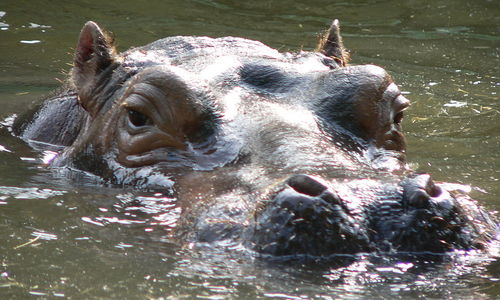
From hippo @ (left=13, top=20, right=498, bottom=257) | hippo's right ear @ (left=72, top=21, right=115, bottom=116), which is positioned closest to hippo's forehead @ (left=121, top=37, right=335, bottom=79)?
hippo @ (left=13, top=20, right=498, bottom=257)

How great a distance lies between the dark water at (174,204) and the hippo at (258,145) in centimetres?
11

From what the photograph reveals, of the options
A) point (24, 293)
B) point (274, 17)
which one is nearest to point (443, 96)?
point (274, 17)

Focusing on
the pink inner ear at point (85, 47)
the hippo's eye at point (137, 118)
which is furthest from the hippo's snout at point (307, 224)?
the pink inner ear at point (85, 47)

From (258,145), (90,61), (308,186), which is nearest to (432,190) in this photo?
(308,186)

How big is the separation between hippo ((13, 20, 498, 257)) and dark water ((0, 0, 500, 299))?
0.11 m

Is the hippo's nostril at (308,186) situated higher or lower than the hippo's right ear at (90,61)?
lower

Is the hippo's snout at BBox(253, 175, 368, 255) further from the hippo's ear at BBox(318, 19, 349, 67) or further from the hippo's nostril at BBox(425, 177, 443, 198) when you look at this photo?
the hippo's ear at BBox(318, 19, 349, 67)

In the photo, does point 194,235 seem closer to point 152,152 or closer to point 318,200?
point 318,200

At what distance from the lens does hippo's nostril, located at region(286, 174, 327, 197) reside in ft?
10.9

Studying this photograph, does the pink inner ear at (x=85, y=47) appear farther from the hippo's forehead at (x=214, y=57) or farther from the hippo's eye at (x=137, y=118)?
the hippo's eye at (x=137, y=118)

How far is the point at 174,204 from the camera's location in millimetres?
4191

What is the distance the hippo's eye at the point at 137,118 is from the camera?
15.6 feet

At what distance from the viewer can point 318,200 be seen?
328cm

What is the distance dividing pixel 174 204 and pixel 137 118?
78 centimetres
